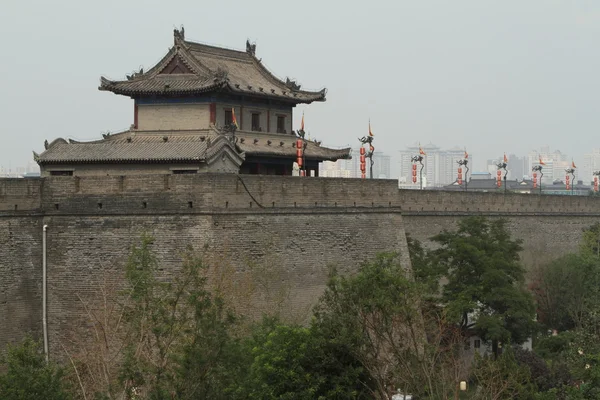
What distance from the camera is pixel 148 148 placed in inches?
954

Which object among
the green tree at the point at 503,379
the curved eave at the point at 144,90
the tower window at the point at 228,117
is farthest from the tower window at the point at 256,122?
the green tree at the point at 503,379

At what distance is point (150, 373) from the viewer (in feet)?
49.6

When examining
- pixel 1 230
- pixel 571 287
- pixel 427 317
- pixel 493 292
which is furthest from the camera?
pixel 571 287

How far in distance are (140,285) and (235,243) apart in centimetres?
476

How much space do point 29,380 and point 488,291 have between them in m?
12.7

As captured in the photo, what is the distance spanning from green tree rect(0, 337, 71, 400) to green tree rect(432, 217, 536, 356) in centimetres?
1098

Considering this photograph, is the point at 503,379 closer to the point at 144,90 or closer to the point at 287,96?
the point at 287,96

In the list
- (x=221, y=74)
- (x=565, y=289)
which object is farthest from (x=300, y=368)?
(x=565, y=289)

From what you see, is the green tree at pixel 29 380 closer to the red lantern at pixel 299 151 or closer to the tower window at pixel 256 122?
the tower window at pixel 256 122

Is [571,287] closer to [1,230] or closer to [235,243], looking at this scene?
[235,243]

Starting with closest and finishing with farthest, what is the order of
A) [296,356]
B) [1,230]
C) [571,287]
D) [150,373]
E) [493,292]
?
[150,373] < [296,356] < [1,230] < [493,292] < [571,287]

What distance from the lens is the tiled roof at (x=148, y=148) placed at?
23.4 metres

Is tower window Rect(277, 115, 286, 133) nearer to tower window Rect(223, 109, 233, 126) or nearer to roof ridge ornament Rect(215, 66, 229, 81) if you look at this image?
tower window Rect(223, 109, 233, 126)

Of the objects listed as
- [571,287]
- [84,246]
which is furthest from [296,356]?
[571,287]
